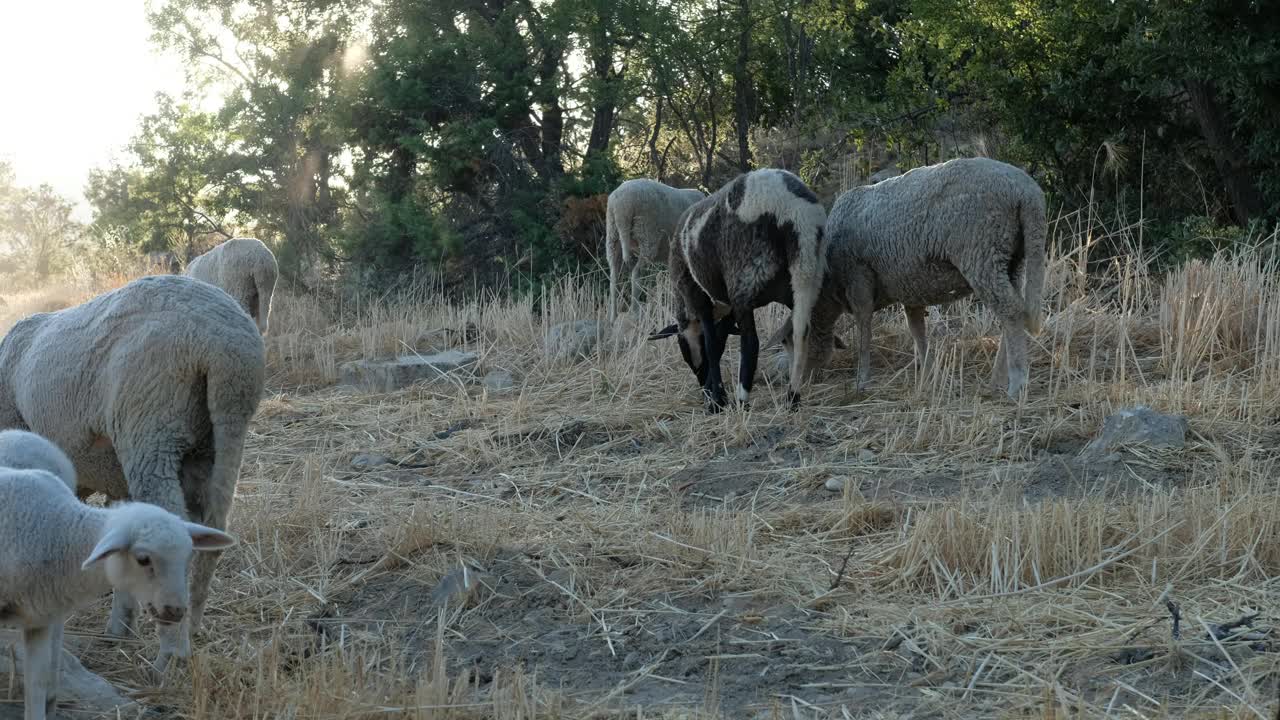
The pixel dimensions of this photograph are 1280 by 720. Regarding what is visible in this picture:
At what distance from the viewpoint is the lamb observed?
3.80 m

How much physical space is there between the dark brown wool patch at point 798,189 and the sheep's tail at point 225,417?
4648mm

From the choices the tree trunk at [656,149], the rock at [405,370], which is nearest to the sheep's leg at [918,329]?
the rock at [405,370]

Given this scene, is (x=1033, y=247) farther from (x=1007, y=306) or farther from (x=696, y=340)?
(x=696, y=340)

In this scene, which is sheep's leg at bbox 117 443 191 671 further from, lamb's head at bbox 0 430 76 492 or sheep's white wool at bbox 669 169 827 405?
sheep's white wool at bbox 669 169 827 405

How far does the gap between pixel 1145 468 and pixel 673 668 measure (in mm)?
3550

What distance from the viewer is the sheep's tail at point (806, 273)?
8.77m

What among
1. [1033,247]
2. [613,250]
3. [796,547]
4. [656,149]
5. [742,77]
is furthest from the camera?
[656,149]

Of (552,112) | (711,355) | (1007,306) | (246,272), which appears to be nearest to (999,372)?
(1007,306)

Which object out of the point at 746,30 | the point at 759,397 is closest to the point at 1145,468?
the point at 759,397

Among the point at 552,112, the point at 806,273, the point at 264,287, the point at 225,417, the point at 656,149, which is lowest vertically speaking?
the point at 225,417

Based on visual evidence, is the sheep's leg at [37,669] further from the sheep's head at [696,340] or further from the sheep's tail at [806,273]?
the sheep's head at [696,340]

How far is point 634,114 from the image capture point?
74.7ft

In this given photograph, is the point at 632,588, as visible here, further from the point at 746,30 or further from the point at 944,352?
the point at 746,30

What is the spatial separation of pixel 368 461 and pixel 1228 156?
10.3 meters
